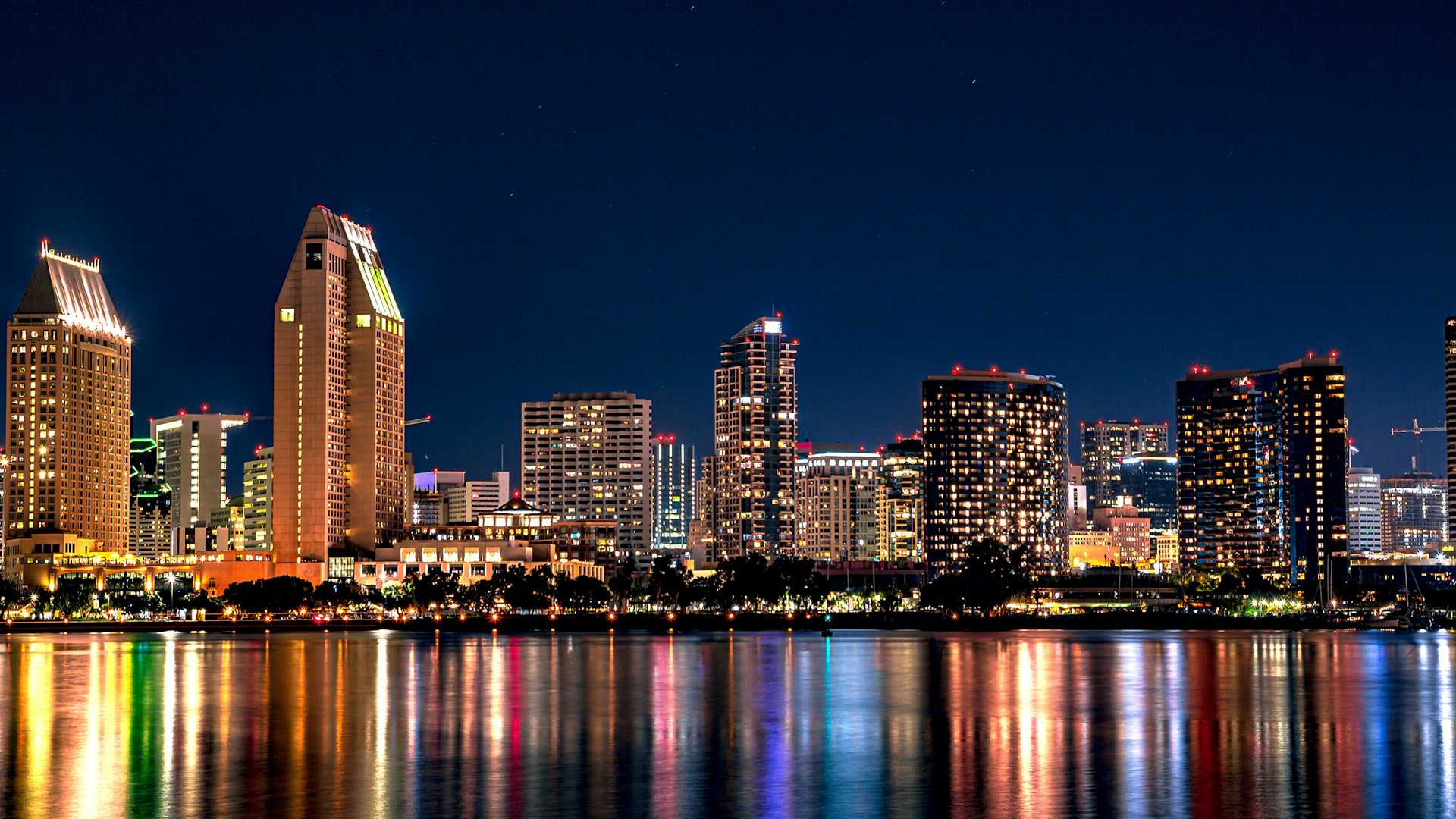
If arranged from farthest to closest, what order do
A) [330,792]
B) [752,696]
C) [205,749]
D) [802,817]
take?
1. [752,696]
2. [205,749]
3. [330,792]
4. [802,817]

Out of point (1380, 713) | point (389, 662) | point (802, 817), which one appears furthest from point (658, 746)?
point (389, 662)

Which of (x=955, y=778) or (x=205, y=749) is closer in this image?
(x=955, y=778)

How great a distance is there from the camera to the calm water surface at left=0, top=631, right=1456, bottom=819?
51281 millimetres

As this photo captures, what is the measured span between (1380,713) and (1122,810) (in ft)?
130

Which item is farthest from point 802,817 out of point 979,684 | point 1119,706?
point 979,684

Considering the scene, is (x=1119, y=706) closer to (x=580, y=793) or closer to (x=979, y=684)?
(x=979, y=684)

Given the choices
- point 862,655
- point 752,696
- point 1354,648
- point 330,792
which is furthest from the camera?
point 1354,648

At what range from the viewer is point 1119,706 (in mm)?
86000

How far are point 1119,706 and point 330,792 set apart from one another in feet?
148

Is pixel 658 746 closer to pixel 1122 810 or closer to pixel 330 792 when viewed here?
pixel 330 792

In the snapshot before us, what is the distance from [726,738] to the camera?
70.3 meters

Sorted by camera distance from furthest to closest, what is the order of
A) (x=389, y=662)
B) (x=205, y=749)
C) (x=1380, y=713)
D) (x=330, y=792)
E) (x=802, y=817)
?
(x=389, y=662)
(x=1380, y=713)
(x=205, y=749)
(x=330, y=792)
(x=802, y=817)

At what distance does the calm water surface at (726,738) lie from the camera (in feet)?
168

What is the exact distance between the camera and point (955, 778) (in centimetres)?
5594
